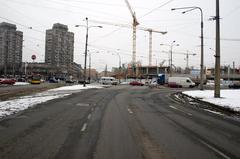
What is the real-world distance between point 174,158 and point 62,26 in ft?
245

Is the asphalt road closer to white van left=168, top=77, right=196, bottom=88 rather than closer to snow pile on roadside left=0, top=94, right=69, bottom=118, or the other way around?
snow pile on roadside left=0, top=94, right=69, bottom=118

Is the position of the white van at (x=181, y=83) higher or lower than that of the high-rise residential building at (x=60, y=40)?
lower

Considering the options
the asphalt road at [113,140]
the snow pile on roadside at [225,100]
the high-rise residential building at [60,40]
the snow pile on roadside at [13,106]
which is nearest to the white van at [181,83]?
the high-rise residential building at [60,40]

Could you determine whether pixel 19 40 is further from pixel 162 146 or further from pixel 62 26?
pixel 162 146

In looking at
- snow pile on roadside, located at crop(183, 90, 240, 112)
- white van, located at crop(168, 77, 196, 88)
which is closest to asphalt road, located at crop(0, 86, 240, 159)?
snow pile on roadside, located at crop(183, 90, 240, 112)

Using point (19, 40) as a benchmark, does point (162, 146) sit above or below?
below

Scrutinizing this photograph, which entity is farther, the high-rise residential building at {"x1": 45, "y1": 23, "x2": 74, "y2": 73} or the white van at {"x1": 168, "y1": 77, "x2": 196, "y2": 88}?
the high-rise residential building at {"x1": 45, "y1": 23, "x2": 74, "y2": 73}

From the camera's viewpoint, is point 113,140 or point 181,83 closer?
point 113,140

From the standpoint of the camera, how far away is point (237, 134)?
490 inches

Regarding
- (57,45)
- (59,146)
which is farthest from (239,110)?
(57,45)

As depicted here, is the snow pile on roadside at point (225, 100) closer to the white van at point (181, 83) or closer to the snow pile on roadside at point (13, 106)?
the snow pile on roadside at point (13, 106)

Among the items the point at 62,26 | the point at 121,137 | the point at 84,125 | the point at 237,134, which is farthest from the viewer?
the point at 62,26

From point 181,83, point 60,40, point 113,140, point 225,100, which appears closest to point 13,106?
point 113,140

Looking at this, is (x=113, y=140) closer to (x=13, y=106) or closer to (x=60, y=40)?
(x=13, y=106)
